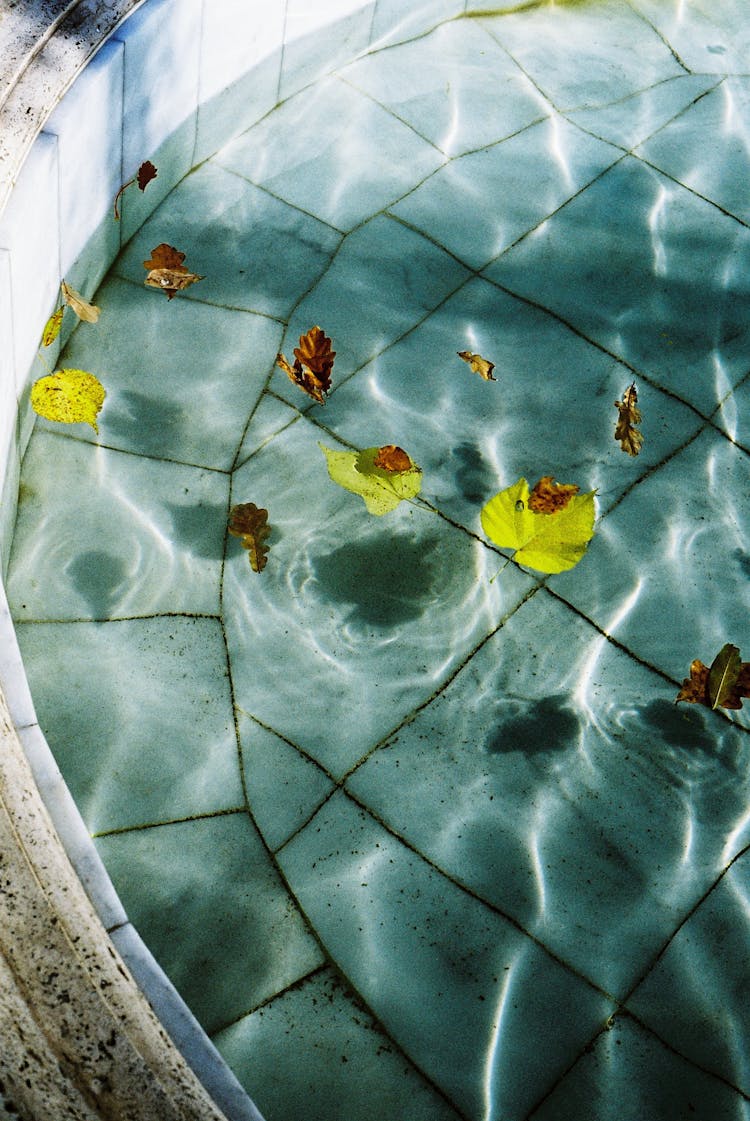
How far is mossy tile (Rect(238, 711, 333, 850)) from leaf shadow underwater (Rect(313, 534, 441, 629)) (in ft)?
1.27

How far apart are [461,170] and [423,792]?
2216 millimetres

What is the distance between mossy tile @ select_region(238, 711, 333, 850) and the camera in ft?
7.75

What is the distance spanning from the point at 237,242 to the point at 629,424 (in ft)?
4.49

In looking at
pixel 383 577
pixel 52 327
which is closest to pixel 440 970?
pixel 383 577

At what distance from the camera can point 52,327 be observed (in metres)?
2.84

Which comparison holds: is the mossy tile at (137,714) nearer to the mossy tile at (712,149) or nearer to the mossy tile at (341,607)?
the mossy tile at (341,607)

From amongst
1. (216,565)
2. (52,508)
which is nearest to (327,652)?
(216,565)

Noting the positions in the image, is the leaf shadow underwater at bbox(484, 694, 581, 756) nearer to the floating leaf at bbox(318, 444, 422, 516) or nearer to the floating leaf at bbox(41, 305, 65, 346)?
the floating leaf at bbox(318, 444, 422, 516)

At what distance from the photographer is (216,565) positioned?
2.69m

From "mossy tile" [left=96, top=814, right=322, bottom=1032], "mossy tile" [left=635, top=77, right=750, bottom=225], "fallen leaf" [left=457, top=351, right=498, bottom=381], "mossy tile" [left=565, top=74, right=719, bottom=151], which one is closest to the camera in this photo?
"mossy tile" [left=96, top=814, right=322, bottom=1032]

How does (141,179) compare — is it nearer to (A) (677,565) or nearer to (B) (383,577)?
(B) (383,577)

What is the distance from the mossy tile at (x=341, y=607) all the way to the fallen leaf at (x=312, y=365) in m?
0.20

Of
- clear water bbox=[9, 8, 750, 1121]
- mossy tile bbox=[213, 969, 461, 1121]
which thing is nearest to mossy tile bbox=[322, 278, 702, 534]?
clear water bbox=[9, 8, 750, 1121]

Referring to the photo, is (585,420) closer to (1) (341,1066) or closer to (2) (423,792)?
(2) (423,792)
